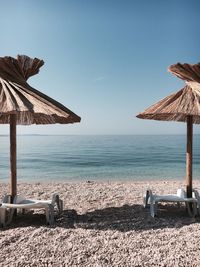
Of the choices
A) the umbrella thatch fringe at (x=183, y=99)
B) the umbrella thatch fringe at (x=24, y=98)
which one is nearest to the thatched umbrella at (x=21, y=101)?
the umbrella thatch fringe at (x=24, y=98)

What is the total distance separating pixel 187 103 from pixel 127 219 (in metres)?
1.91

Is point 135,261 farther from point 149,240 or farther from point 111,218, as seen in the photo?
point 111,218

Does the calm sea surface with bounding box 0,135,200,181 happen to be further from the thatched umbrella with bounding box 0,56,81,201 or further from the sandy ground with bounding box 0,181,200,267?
the thatched umbrella with bounding box 0,56,81,201

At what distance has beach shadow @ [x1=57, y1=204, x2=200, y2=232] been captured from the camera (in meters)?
4.03

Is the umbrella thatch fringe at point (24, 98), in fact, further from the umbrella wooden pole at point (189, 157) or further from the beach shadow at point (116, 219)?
the umbrella wooden pole at point (189, 157)

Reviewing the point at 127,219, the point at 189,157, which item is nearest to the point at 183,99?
the point at 189,157

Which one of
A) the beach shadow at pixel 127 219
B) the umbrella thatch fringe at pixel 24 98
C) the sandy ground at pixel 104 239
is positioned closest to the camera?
the sandy ground at pixel 104 239

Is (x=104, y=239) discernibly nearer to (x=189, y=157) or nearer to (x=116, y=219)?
(x=116, y=219)

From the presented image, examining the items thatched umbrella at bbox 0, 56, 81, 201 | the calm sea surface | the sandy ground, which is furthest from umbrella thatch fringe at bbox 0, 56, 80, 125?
the calm sea surface

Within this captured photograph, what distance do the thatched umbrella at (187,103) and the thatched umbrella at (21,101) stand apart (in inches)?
51.8

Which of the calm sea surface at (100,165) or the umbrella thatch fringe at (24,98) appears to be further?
the calm sea surface at (100,165)

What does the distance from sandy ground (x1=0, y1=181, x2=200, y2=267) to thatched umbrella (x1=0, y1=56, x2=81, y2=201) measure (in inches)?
40.0

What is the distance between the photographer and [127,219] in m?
4.42

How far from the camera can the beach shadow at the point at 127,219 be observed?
403cm
